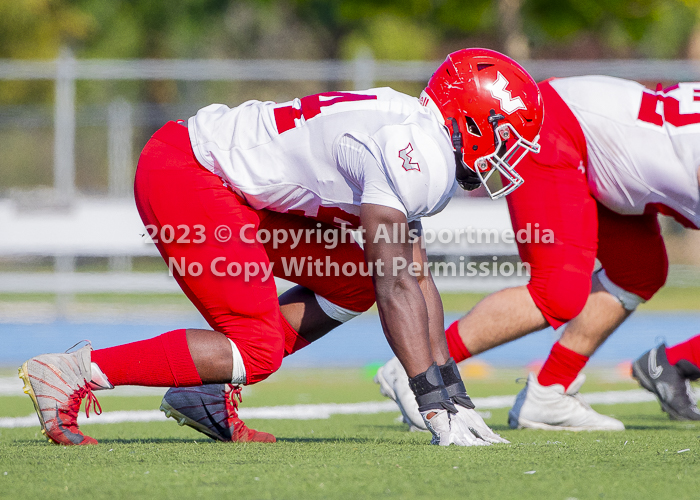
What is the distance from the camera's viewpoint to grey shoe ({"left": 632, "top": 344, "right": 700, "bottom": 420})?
13.9 feet

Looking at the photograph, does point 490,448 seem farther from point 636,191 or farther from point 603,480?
point 636,191

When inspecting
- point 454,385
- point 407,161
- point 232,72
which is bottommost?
point 454,385

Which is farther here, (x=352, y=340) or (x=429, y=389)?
(x=352, y=340)

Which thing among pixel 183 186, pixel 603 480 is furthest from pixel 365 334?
pixel 603 480

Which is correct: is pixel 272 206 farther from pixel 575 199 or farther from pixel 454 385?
pixel 575 199

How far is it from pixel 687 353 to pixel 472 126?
72.0 inches

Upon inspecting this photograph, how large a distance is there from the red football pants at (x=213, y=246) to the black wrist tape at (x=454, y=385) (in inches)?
23.0

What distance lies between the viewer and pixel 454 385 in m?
3.31

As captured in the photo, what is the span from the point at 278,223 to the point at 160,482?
1.25 meters

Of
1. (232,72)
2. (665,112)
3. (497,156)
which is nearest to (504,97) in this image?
(497,156)

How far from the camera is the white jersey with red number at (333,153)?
295cm

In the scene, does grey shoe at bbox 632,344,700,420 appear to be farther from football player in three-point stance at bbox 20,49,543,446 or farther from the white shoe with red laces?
the white shoe with red laces

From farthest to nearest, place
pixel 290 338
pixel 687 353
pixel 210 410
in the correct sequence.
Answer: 1. pixel 687 353
2. pixel 290 338
3. pixel 210 410

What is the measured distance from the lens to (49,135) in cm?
1341
